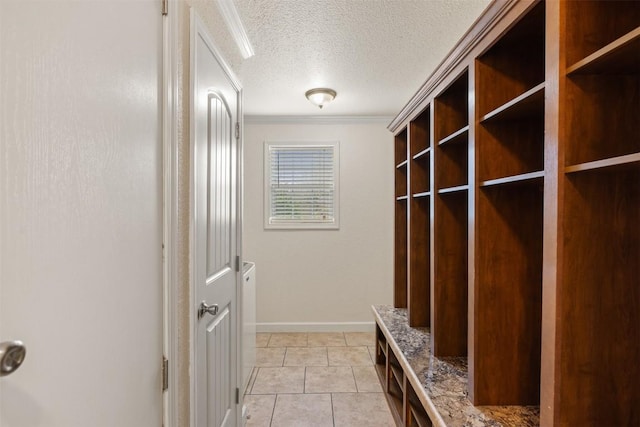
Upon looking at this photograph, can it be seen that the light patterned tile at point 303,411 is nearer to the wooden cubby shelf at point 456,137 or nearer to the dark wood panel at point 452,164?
the dark wood panel at point 452,164

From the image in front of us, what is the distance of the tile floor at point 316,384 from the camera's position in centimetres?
228

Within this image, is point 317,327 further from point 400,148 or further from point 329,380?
point 400,148

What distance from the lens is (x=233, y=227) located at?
1.94m

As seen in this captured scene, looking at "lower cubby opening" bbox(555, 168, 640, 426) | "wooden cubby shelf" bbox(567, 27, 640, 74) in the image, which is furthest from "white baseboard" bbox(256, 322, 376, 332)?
"wooden cubby shelf" bbox(567, 27, 640, 74)

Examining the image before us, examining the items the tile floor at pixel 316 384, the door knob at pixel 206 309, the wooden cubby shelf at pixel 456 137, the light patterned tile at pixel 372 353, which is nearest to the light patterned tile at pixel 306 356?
the tile floor at pixel 316 384

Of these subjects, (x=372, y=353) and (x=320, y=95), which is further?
(x=372, y=353)

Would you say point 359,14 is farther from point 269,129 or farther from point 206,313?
point 269,129

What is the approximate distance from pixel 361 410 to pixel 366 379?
0.43 m

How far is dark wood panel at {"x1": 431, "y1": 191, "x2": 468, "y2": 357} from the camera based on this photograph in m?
1.84

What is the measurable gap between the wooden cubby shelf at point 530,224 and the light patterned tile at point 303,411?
1.59 feet

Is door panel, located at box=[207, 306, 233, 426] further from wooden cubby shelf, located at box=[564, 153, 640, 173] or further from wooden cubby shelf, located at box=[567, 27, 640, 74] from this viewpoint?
wooden cubby shelf, located at box=[567, 27, 640, 74]

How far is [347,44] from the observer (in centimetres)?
223

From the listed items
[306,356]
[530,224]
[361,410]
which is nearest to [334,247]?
[306,356]

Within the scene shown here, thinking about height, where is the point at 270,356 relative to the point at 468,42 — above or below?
below
